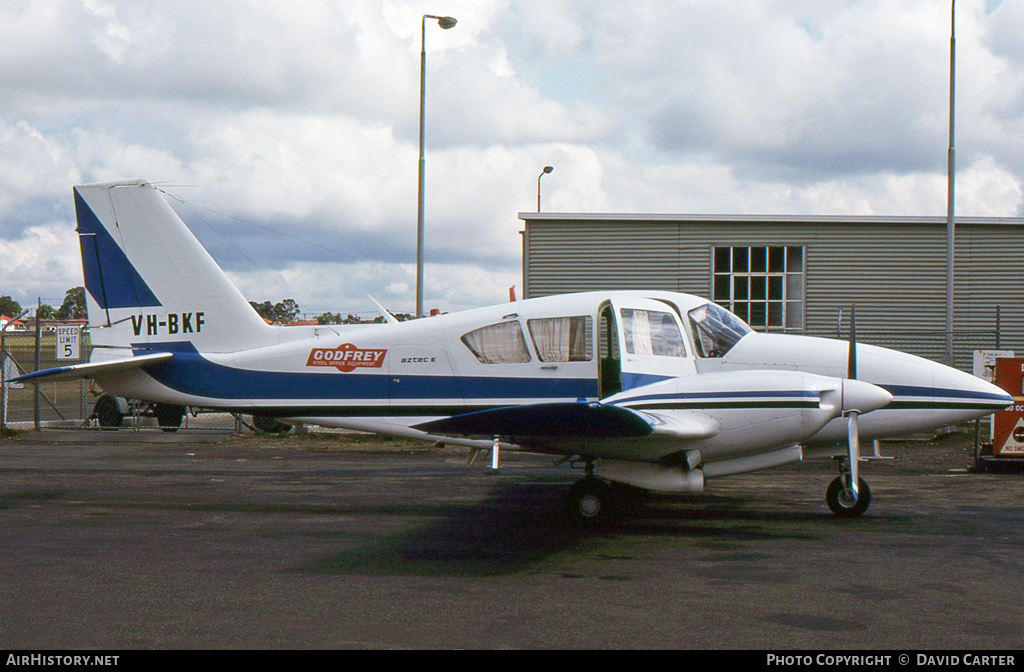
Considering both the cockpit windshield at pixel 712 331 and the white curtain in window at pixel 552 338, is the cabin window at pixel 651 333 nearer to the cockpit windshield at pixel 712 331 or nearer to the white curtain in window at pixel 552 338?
the cockpit windshield at pixel 712 331

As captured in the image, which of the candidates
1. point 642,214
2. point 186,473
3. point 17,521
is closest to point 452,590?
point 17,521

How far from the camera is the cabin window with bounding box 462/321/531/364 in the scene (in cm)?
908

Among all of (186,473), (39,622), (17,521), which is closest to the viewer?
(39,622)

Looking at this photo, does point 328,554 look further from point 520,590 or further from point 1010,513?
point 1010,513

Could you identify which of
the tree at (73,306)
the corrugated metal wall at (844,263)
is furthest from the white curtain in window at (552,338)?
Answer: the tree at (73,306)

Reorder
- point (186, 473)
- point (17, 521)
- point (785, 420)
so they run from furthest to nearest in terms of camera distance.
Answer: point (186, 473) < point (17, 521) < point (785, 420)

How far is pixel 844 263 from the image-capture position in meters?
20.1

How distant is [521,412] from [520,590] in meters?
1.44

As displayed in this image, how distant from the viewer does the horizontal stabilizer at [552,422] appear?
6660mm

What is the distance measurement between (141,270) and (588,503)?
6546mm

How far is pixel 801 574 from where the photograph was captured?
632 centimetres

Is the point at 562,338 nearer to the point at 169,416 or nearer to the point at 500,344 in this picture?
the point at 500,344

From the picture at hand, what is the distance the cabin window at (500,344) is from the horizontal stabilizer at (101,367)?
3.99 metres

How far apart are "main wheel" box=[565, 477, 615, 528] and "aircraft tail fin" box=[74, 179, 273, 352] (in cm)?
463
